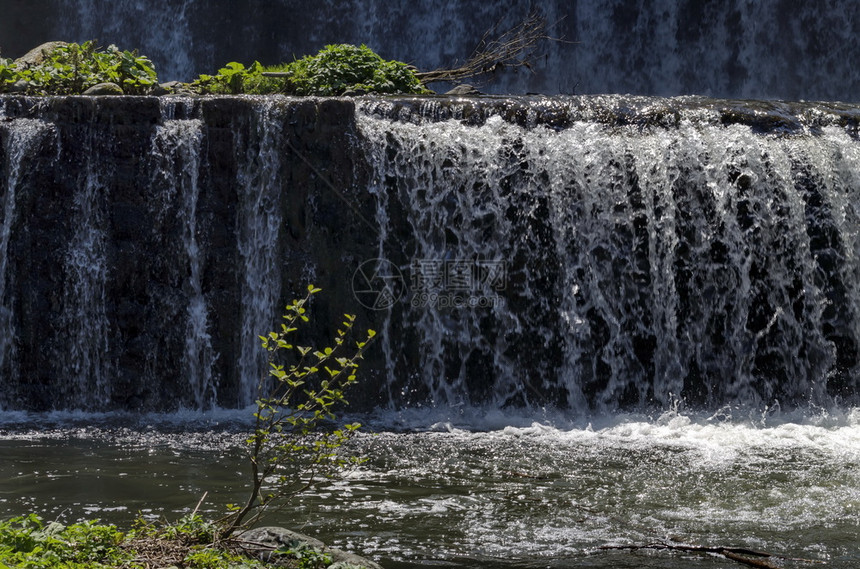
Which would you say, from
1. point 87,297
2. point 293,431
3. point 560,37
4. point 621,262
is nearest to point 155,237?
point 87,297

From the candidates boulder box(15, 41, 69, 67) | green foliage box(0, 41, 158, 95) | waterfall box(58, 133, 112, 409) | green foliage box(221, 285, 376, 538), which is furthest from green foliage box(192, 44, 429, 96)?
green foliage box(221, 285, 376, 538)

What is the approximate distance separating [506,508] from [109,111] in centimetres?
645

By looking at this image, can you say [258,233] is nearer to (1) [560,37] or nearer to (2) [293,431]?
(2) [293,431]

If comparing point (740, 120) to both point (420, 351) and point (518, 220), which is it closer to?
point (518, 220)

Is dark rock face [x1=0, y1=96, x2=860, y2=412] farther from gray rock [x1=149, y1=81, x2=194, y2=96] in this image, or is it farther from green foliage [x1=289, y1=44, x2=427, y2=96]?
green foliage [x1=289, y1=44, x2=427, y2=96]

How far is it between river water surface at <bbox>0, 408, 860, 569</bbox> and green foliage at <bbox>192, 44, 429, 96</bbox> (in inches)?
179

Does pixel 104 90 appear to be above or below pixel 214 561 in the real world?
above

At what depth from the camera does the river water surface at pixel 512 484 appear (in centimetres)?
579

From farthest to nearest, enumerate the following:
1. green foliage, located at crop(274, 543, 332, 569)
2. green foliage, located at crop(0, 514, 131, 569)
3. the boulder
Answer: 1. the boulder
2. green foliage, located at crop(274, 543, 332, 569)
3. green foliage, located at crop(0, 514, 131, 569)

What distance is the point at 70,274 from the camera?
10.5 meters

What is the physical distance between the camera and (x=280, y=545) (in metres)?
4.95

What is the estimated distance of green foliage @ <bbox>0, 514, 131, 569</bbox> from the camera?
428 centimetres
